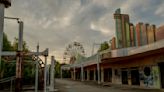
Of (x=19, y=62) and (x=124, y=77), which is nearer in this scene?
(x=19, y=62)

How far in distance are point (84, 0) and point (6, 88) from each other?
635 inches

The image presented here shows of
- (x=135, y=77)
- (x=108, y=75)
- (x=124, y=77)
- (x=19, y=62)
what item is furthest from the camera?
(x=108, y=75)

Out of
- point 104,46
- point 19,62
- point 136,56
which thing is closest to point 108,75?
point 136,56

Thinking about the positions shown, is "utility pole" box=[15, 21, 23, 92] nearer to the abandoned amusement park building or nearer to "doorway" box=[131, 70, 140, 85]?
the abandoned amusement park building

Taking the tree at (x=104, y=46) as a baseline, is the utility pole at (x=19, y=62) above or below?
below

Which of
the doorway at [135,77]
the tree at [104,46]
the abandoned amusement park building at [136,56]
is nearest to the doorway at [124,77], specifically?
the abandoned amusement park building at [136,56]

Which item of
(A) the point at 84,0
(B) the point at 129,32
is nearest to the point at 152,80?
(B) the point at 129,32

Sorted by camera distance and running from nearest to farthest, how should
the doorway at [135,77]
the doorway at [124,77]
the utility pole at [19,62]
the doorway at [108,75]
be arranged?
1. the utility pole at [19,62]
2. the doorway at [135,77]
3. the doorway at [124,77]
4. the doorway at [108,75]

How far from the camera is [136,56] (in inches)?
1238

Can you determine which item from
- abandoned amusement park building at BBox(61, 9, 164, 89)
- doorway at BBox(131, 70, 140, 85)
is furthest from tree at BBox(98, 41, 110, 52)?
doorway at BBox(131, 70, 140, 85)

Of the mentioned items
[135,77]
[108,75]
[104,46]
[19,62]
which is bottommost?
[108,75]

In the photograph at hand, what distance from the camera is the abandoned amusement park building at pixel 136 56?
28859 mm

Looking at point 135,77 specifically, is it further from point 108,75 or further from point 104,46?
point 104,46

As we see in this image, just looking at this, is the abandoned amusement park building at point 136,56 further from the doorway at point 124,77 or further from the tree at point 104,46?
the tree at point 104,46
